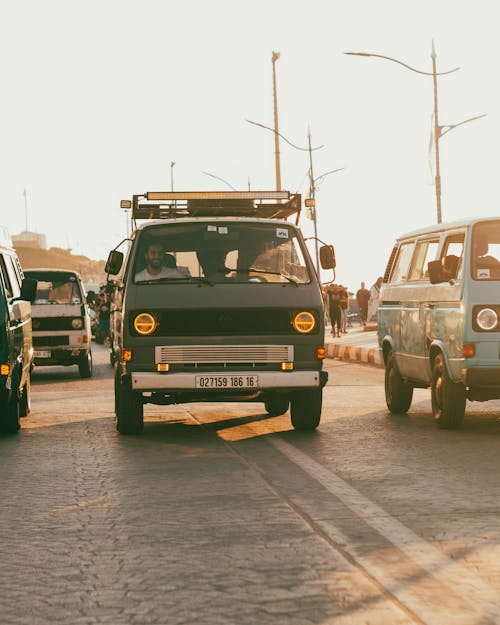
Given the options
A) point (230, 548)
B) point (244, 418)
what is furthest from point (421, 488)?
point (244, 418)

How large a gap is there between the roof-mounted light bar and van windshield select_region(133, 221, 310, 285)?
607cm

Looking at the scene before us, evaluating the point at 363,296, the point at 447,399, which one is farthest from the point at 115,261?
the point at 363,296

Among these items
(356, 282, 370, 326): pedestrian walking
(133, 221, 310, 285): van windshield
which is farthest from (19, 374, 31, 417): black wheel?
(356, 282, 370, 326): pedestrian walking

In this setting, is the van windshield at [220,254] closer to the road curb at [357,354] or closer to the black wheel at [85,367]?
the black wheel at [85,367]

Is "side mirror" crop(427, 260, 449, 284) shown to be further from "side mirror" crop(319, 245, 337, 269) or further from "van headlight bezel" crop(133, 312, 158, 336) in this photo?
"van headlight bezel" crop(133, 312, 158, 336)

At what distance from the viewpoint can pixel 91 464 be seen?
9.97 metres

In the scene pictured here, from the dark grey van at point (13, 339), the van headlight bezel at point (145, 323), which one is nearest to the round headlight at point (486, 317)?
the van headlight bezel at point (145, 323)

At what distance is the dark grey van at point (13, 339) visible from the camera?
11.9 m

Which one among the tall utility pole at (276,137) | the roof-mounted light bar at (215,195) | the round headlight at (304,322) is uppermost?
the tall utility pole at (276,137)

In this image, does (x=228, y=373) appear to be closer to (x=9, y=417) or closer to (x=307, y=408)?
(x=307, y=408)

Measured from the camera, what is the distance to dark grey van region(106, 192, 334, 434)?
1155cm

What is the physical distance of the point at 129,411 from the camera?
39.3 ft

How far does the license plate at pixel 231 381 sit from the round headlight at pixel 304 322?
666mm

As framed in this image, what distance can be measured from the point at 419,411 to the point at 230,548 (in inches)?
325
